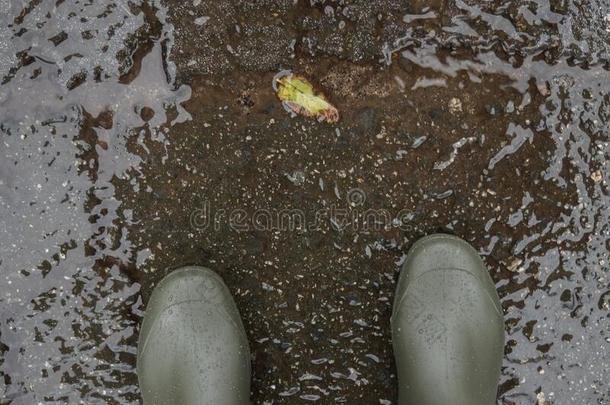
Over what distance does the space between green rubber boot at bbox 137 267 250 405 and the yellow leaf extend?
19.5 inches

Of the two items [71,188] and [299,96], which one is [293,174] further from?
[71,188]

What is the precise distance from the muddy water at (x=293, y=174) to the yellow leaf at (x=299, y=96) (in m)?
0.03

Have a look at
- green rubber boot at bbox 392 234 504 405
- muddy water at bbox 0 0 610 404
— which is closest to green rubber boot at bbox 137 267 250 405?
muddy water at bbox 0 0 610 404

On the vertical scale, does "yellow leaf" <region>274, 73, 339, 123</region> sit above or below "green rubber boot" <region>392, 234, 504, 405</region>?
above

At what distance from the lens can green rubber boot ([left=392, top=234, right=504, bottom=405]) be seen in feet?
4.80

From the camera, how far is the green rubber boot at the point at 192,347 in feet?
4.81

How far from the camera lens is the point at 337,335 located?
1564mm

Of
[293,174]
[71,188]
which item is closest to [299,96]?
[293,174]

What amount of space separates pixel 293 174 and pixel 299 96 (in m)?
0.21

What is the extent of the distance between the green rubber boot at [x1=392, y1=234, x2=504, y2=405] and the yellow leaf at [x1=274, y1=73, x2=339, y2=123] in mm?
445

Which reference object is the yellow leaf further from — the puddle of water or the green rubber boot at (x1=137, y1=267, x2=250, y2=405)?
the green rubber boot at (x1=137, y1=267, x2=250, y2=405)

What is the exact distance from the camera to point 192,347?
1.48m

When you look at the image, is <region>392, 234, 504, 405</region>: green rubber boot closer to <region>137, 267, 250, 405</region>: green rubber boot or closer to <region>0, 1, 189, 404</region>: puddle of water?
<region>137, 267, 250, 405</region>: green rubber boot

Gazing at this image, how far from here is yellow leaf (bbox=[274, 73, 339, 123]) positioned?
150 centimetres
